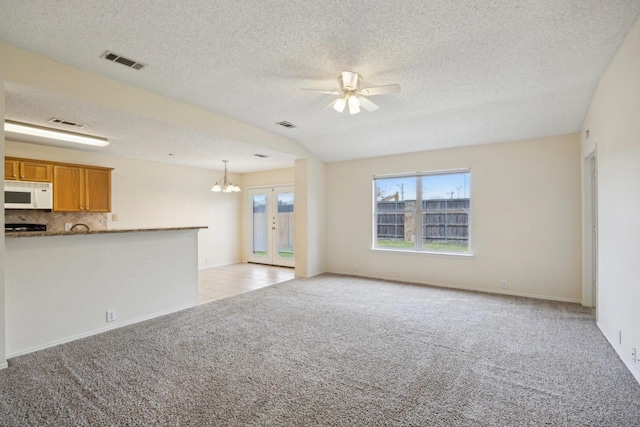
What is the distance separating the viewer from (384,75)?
3230 mm

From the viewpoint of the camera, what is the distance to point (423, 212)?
234 inches

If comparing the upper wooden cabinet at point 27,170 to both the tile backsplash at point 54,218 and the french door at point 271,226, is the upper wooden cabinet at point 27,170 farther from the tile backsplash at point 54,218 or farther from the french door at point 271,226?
the french door at point 271,226

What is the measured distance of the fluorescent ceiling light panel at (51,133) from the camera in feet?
12.9

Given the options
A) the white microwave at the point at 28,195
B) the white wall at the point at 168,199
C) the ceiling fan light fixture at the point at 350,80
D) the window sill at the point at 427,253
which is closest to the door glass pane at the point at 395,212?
the window sill at the point at 427,253

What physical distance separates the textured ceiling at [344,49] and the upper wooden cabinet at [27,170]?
5.11ft

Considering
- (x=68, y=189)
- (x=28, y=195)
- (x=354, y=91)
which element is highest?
(x=354, y=91)

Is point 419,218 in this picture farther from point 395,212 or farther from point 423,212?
point 395,212

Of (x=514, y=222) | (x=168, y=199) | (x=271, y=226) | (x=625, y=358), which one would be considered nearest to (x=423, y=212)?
(x=514, y=222)

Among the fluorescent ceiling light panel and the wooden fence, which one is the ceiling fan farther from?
the fluorescent ceiling light panel

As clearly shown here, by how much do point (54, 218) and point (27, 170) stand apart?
0.93 meters

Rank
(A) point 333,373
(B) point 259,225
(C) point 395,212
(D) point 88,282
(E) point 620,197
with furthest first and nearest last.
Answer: (B) point 259,225, (C) point 395,212, (D) point 88,282, (E) point 620,197, (A) point 333,373

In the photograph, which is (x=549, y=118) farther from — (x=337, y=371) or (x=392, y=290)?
(x=337, y=371)

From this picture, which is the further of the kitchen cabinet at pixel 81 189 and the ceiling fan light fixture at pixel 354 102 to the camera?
the kitchen cabinet at pixel 81 189

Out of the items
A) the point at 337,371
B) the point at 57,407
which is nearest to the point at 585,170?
the point at 337,371
